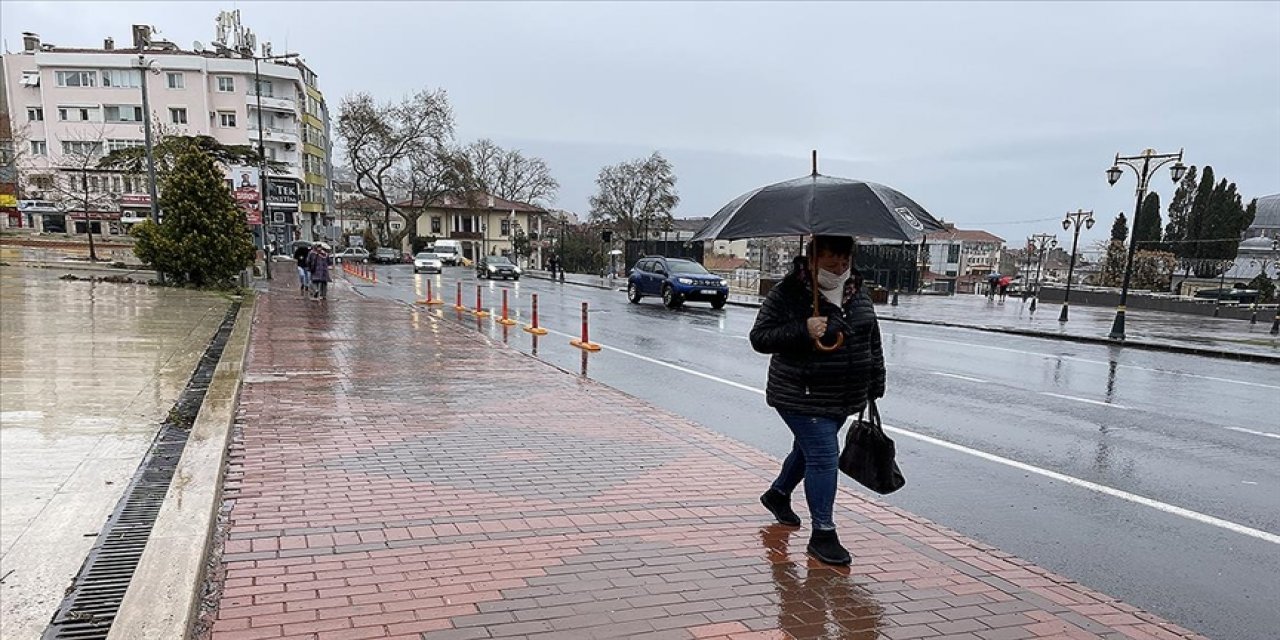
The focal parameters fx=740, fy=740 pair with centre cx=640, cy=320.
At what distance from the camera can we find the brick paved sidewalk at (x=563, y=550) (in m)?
3.27

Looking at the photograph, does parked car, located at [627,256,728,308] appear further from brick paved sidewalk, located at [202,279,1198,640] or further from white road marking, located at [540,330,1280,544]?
brick paved sidewalk, located at [202,279,1198,640]

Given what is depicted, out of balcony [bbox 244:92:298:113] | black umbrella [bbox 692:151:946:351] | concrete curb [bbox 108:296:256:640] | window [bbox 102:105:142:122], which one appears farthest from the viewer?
balcony [bbox 244:92:298:113]

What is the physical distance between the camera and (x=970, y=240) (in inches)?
4648

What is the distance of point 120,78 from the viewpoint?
6431 centimetres

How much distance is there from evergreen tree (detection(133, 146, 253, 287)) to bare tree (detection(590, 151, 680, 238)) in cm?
3780

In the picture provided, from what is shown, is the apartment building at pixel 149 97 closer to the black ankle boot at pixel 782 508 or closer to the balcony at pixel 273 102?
the balcony at pixel 273 102

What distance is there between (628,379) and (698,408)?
6.50ft

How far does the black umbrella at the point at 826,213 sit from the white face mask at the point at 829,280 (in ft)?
0.67

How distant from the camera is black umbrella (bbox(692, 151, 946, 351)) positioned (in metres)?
3.91

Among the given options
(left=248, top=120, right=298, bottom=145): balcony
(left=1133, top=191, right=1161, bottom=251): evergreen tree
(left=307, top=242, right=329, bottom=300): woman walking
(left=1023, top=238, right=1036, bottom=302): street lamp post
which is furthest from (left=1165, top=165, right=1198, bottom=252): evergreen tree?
(left=248, top=120, right=298, bottom=145): balcony

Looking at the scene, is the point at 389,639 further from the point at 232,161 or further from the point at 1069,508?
the point at 232,161

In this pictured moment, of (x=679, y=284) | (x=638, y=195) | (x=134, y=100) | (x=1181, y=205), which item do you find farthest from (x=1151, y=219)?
(x=134, y=100)

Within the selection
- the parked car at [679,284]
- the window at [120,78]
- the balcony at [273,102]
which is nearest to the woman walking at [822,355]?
the parked car at [679,284]

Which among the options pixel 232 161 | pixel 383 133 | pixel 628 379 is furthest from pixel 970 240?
pixel 628 379
